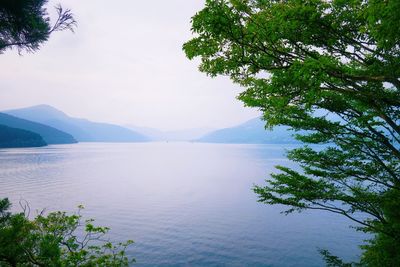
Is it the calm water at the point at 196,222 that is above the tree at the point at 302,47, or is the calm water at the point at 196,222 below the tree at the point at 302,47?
below

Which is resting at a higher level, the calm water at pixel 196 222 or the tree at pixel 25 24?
the tree at pixel 25 24

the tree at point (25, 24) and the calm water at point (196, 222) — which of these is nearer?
the tree at point (25, 24)

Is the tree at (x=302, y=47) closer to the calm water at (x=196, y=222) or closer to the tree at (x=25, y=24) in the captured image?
the tree at (x=25, y=24)

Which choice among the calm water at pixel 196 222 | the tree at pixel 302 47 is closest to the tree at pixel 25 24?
the tree at pixel 302 47

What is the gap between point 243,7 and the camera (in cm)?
653

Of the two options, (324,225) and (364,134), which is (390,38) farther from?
(324,225)

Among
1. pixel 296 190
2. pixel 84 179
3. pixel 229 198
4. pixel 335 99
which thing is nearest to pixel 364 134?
pixel 335 99

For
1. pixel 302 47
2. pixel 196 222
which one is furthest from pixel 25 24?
pixel 196 222

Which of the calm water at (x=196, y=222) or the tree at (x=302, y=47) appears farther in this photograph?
the calm water at (x=196, y=222)

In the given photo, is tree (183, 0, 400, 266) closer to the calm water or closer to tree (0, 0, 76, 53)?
tree (0, 0, 76, 53)

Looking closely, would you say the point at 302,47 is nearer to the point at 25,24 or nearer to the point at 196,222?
the point at 25,24

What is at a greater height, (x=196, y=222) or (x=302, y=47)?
(x=302, y=47)

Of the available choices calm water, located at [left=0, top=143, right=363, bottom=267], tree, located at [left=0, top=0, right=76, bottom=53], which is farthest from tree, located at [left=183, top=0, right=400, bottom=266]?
calm water, located at [left=0, top=143, right=363, bottom=267]

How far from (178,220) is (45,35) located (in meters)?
34.0
